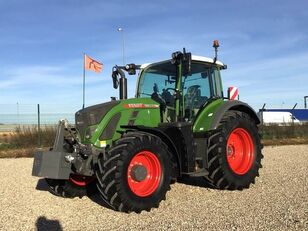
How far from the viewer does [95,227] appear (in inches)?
245

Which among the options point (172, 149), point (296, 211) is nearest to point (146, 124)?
point (172, 149)

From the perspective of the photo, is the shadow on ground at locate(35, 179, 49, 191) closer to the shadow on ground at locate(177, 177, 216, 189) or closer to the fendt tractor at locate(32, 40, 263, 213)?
the fendt tractor at locate(32, 40, 263, 213)

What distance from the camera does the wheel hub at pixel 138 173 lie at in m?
7.04

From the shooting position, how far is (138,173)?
23.2 ft

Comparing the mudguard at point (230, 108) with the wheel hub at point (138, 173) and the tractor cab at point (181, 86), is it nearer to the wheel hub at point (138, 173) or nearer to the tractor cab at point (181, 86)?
the tractor cab at point (181, 86)

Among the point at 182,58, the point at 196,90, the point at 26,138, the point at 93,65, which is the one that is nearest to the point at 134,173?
the point at 182,58

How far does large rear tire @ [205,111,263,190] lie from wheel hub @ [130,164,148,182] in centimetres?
150

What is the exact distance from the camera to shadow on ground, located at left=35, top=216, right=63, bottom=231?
627 centimetres

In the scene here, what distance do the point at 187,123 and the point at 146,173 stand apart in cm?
134

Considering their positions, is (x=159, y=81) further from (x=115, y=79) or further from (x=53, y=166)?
(x=53, y=166)

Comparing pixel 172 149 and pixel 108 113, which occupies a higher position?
pixel 108 113

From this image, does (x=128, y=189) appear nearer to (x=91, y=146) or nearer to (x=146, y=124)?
(x=91, y=146)

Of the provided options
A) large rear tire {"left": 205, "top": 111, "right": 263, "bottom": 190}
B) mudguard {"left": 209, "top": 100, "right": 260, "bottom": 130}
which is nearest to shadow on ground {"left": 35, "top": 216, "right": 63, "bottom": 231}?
large rear tire {"left": 205, "top": 111, "right": 263, "bottom": 190}

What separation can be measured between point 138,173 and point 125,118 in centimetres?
106
